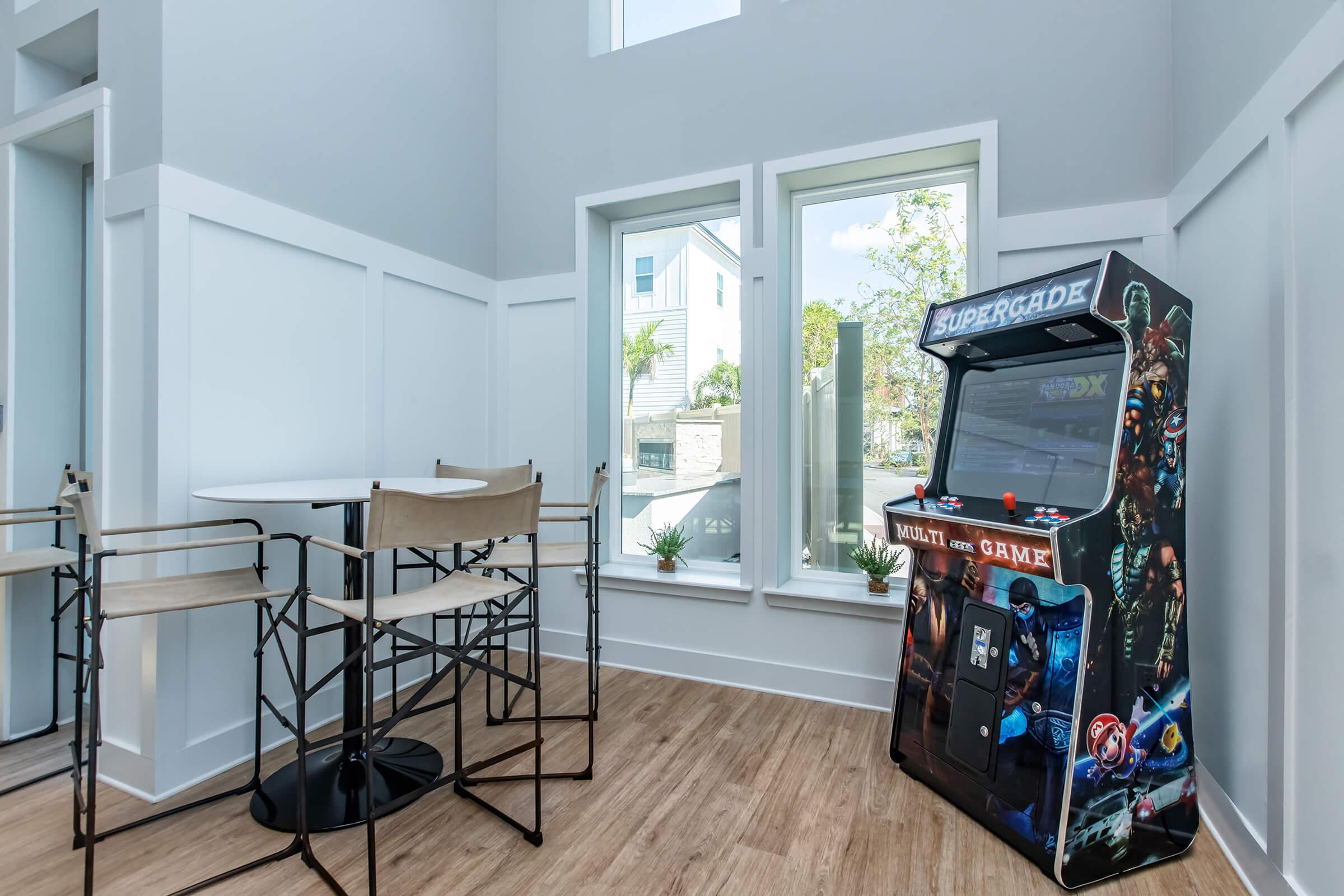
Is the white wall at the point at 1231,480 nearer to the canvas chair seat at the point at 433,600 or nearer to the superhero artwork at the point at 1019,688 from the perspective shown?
the superhero artwork at the point at 1019,688

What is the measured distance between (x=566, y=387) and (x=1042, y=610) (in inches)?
100

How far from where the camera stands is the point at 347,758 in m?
2.19

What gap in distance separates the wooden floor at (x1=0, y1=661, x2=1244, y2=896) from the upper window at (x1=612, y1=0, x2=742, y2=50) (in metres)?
3.53

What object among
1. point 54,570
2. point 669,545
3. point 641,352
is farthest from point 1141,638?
point 54,570

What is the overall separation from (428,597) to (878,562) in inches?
78.3

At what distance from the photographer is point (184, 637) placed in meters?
2.18

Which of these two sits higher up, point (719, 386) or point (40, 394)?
point (719, 386)

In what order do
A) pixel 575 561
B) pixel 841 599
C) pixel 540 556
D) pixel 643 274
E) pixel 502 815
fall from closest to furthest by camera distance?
1. pixel 502 815
2. pixel 575 561
3. pixel 540 556
4. pixel 841 599
5. pixel 643 274

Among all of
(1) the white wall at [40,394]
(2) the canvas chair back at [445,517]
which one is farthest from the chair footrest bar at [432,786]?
(1) the white wall at [40,394]

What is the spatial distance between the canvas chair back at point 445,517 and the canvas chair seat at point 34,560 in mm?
1384

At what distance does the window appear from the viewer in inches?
144

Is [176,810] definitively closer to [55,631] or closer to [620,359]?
[55,631]

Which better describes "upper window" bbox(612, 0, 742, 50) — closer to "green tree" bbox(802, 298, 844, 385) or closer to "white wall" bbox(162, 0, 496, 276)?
"white wall" bbox(162, 0, 496, 276)

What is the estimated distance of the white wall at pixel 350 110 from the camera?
7.42 feet
